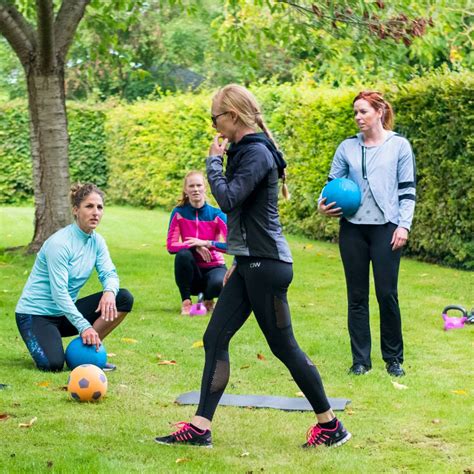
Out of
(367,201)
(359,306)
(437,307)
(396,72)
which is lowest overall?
(437,307)

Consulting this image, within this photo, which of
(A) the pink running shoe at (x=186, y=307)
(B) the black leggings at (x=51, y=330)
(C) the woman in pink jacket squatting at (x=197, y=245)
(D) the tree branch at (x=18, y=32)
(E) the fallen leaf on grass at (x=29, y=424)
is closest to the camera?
(E) the fallen leaf on grass at (x=29, y=424)

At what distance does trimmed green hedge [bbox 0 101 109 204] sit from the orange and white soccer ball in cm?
2216

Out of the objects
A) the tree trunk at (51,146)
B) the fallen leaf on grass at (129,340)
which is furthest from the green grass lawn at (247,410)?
the tree trunk at (51,146)

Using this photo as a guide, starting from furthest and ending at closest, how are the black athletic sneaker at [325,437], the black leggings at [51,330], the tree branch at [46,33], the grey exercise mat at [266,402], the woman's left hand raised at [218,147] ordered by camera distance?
the tree branch at [46,33] < the black leggings at [51,330] < the grey exercise mat at [266,402] < the black athletic sneaker at [325,437] < the woman's left hand raised at [218,147]

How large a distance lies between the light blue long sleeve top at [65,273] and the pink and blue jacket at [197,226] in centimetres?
262

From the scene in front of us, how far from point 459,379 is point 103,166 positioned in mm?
22642

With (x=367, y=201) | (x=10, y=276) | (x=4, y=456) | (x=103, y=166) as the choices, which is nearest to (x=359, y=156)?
(x=367, y=201)

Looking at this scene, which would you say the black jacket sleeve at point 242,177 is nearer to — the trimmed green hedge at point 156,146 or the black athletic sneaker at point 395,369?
the black athletic sneaker at point 395,369

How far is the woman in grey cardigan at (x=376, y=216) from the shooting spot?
7.61 m

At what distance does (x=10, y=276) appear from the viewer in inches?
531

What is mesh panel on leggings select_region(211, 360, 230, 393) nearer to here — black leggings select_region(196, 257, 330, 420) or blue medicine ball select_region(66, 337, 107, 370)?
black leggings select_region(196, 257, 330, 420)

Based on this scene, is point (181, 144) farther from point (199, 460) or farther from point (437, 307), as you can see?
point (199, 460)

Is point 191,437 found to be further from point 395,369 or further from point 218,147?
point 395,369

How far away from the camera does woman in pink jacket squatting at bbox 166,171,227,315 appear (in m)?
10.5
